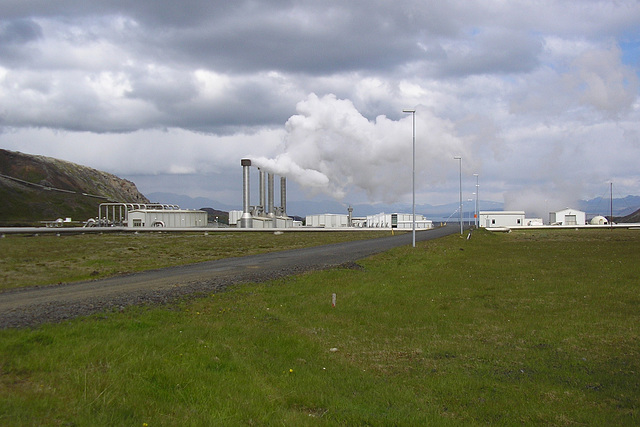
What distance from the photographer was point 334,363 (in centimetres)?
1007

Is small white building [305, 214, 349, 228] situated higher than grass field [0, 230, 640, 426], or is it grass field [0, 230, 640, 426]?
small white building [305, 214, 349, 228]

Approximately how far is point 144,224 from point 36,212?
8779 centimetres

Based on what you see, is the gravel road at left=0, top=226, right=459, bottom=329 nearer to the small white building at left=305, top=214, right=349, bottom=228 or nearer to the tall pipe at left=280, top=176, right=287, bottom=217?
the tall pipe at left=280, top=176, right=287, bottom=217

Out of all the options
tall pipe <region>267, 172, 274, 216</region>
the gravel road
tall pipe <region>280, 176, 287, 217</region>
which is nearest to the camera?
the gravel road

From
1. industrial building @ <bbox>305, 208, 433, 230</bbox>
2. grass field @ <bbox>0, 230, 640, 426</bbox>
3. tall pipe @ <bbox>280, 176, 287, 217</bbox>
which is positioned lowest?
grass field @ <bbox>0, 230, 640, 426</bbox>

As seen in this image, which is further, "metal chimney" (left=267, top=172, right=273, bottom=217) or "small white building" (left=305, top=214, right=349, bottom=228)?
"small white building" (left=305, top=214, right=349, bottom=228)

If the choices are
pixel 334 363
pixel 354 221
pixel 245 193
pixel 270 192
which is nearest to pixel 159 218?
pixel 245 193

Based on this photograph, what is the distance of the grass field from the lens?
23.1 feet

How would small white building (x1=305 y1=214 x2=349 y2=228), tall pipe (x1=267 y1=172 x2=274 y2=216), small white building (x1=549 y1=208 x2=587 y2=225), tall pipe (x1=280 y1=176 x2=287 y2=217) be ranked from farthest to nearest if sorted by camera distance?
small white building (x1=549 y1=208 x2=587 y2=225) → small white building (x1=305 y1=214 x2=349 y2=228) → tall pipe (x1=280 y1=176 x2=287 y2=217) → tall pipe (x1=267 y1=172 x2=274 y2=216)

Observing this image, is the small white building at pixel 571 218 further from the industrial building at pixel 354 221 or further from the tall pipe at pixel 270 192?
the tall pipe at pixel 270 192

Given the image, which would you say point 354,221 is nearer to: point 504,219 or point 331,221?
point 331,221

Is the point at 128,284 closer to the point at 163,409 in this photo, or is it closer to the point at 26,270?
the point at 26,270

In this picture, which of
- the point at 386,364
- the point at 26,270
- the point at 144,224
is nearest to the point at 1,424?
the point at 386,364

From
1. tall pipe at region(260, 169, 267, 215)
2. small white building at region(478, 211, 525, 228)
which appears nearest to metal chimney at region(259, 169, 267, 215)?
tall pipe at region(260, 169, 267, 215)
